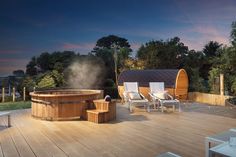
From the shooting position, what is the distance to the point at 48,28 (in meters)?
15.6

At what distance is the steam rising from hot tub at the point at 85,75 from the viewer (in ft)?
44.0

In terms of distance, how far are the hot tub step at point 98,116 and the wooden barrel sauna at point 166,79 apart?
4.97m

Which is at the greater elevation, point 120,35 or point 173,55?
point 120,35

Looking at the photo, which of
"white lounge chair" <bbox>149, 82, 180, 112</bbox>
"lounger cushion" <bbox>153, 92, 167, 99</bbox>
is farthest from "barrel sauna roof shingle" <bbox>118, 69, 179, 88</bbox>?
"lounger cushion" <bbox>153, 92, 167, 99</bbox>

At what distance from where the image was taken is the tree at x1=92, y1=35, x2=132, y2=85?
52.8 feet

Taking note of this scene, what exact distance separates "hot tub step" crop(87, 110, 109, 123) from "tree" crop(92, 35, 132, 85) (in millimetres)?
8080

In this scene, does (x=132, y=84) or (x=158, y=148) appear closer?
(x=158, y=148)

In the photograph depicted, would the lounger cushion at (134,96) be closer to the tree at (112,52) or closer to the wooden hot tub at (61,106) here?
the wooden hot tub at (61,106)

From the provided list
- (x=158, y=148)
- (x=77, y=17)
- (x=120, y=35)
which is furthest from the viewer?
(x=120, y=35)

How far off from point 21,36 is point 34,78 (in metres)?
3.11

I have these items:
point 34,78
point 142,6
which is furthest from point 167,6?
point 34,78

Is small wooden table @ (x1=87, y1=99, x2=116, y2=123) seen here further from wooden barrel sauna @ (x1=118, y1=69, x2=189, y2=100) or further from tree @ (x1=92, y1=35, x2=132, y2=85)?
tree @ (x1=92, y1=35, x2=132, y2=85)

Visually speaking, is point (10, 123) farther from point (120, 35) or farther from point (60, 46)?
point (120, 35)

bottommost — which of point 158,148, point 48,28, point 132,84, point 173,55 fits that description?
point 158,148
